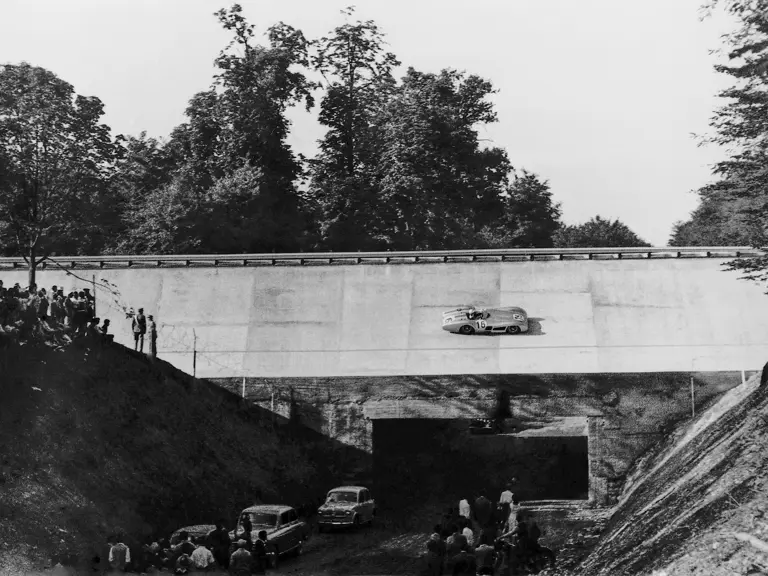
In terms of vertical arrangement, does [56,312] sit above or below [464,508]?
above

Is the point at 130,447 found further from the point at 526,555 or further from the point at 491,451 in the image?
the point at 491,451

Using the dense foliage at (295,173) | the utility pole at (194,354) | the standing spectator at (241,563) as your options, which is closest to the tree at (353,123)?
the dense foliage at (295,173)

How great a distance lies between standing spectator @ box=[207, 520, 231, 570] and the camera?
2602cm

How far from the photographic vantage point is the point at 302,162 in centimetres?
6994

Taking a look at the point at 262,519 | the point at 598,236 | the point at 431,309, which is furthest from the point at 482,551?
the point at 598,236

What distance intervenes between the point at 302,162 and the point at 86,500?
43.9 meters

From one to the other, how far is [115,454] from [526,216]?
51.8 metres

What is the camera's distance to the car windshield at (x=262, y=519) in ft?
98.3

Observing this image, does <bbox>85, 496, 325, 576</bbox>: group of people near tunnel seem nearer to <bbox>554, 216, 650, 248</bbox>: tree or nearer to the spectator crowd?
the spectator crowd

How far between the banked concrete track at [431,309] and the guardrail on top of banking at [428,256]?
0.06m

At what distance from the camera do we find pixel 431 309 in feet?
155

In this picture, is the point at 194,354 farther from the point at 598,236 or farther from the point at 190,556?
the point at 598,236

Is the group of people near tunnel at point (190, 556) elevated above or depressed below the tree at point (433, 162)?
below

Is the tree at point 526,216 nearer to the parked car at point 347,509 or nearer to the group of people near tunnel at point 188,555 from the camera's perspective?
the parked car at point 347,509
